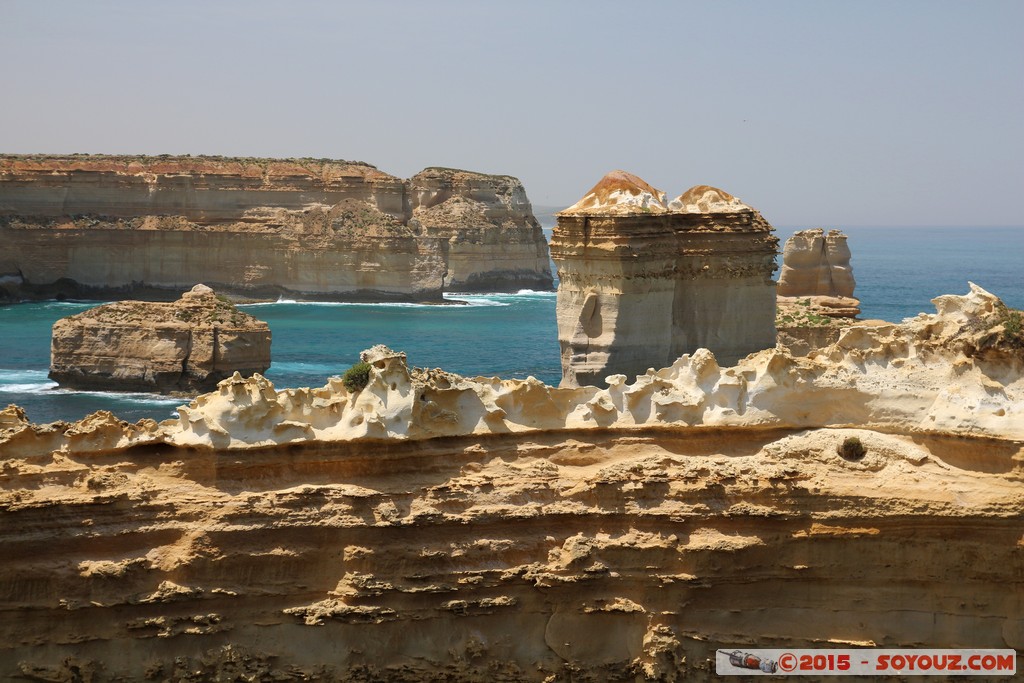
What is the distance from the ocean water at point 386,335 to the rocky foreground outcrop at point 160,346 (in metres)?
0.79

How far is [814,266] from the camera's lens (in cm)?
5816

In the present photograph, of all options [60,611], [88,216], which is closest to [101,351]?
[60,611]

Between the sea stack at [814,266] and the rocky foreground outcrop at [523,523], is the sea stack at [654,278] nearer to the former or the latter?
the rocky foreground outcrop at [523,523]

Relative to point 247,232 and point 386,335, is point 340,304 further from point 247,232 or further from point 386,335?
point 386,335

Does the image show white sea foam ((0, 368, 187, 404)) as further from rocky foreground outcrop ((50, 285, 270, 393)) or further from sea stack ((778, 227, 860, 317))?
sea stack ((778, 227, 860, 317))

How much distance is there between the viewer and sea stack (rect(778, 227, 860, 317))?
5784 cm

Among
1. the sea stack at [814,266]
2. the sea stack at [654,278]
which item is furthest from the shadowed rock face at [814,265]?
the sea stack at [654,278]

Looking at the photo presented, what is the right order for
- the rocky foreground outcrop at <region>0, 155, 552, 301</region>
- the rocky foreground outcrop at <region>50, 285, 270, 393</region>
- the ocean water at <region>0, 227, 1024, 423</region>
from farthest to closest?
the rocky foreground outcrop at <region>0, 155, 552, 301</region> → the ocean water at <region>0, 227, 1024, 423</region> → the rocky foreground outcrop at <region>50, 285, 270, 393</region>

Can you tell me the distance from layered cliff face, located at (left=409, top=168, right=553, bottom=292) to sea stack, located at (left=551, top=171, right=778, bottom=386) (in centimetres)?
8260

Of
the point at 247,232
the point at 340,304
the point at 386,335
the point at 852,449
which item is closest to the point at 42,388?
the point at 386,335

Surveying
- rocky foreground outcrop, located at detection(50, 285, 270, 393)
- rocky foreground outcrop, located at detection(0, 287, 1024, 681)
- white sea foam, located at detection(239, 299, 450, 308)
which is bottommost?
white sea foam, located at detection(239, 299, 450, 308)

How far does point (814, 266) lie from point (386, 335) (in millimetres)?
31375

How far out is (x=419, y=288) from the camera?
4173 inches

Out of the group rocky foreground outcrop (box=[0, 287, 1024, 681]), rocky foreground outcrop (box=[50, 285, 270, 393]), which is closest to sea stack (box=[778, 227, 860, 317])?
rocky foreground outcrop (box=[50, 285, 270, 393])
